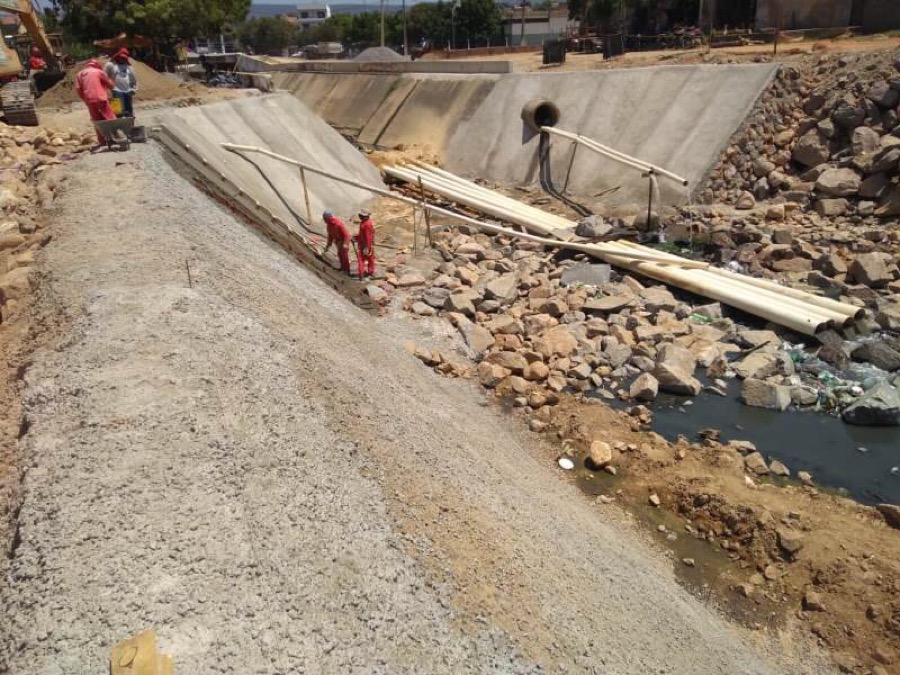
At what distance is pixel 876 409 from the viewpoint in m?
8.93

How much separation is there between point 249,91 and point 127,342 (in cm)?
1918

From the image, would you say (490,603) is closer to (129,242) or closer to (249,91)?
(129,242)

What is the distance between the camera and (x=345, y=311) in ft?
34.5

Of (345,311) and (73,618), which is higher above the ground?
(73,618)

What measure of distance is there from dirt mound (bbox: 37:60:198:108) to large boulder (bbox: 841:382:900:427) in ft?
66.5

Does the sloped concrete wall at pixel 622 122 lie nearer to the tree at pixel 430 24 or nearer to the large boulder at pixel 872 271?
the large boulder at pixel 872 271

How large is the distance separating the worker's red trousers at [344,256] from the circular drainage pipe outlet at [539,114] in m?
10.1

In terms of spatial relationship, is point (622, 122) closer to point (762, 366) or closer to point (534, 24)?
point (762, 366)

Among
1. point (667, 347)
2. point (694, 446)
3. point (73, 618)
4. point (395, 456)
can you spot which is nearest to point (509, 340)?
point (667, 347)

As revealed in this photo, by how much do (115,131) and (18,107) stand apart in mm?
4326

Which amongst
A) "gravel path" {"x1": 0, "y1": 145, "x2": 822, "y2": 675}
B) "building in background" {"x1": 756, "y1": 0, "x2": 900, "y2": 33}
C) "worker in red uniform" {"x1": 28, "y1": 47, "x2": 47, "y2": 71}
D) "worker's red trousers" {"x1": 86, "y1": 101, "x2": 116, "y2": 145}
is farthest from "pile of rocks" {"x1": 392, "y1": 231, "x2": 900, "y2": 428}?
"building in background" {"x1": 756, "y1": 0, "x2": 900, "y2": 33}

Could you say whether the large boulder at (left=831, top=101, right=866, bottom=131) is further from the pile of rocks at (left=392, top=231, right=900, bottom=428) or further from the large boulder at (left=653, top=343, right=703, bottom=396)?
the large boulder at (left=653, top=343, right=703, bottom=396)

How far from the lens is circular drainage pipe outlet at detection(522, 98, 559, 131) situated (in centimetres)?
2045

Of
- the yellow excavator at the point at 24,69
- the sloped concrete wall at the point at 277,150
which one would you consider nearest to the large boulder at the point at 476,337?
the sloped concrete wall at the point at 277,150
